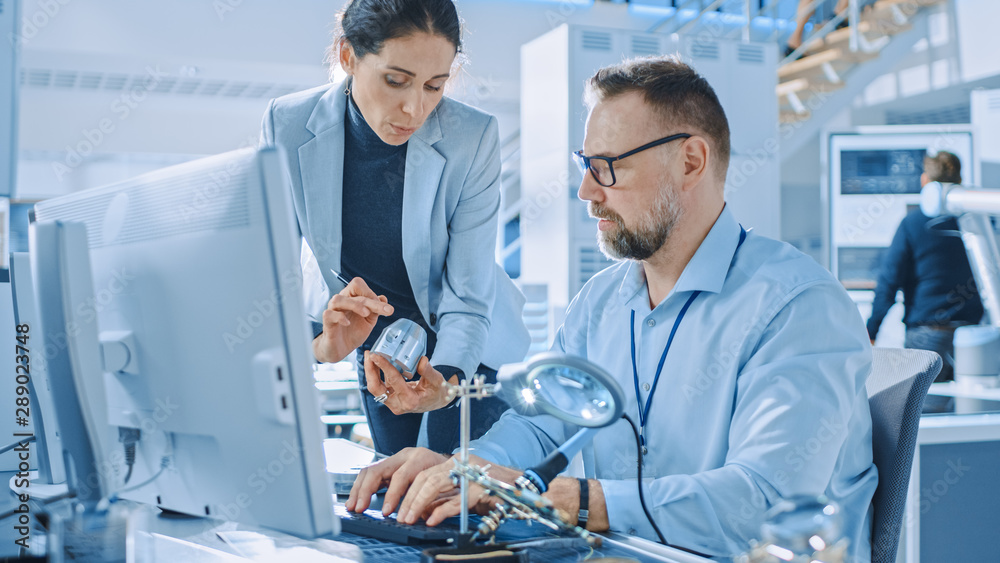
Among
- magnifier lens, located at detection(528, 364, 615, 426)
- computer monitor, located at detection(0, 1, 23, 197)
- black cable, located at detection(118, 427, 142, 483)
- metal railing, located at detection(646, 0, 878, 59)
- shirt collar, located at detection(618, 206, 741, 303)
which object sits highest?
metal railing, located at detection(646, 0, 878, 59)

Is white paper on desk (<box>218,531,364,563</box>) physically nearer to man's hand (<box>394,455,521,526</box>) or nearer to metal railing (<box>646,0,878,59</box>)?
man's hand (<box>394,455,521,526</box>)

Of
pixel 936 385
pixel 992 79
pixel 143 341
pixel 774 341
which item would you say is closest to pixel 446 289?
pixel 774 341

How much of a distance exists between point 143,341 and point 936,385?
2.16 meters

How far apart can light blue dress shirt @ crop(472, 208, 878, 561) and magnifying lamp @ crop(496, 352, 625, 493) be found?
31 cm

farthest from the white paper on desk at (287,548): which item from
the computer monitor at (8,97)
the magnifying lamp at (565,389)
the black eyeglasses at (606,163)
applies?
the computer monitor at (8,97)

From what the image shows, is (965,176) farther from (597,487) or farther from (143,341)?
(143,341)

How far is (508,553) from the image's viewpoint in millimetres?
773

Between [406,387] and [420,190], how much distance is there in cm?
45

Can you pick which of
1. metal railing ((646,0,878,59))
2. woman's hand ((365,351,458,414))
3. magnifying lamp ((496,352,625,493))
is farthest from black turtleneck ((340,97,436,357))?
metal railing ((646,0,878,59))

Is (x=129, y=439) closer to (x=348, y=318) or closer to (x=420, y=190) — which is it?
(x=348, y=318)

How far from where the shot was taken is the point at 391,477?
1139 millimetres

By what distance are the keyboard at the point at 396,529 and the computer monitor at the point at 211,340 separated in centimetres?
20

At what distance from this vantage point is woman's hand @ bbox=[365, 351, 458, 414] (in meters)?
1.32

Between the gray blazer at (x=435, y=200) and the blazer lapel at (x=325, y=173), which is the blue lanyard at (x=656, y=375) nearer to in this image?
the gray blazer at (x=435, y=200)
